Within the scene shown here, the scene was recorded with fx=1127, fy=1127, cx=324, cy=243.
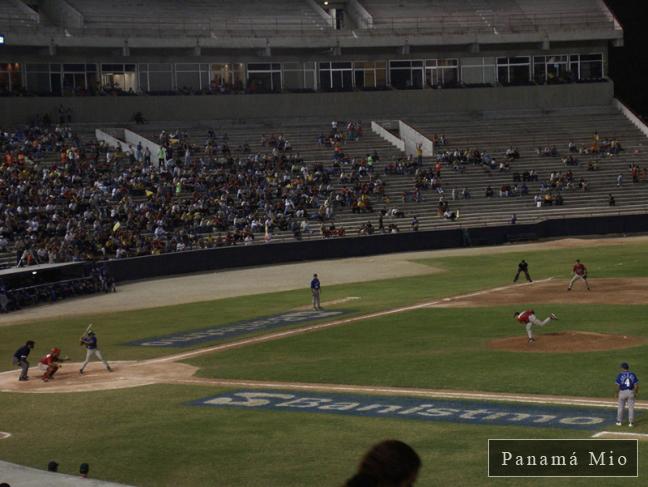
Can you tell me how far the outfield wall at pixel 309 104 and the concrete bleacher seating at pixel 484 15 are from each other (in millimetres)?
5268

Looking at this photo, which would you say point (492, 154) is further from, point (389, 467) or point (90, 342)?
point (389, 467)

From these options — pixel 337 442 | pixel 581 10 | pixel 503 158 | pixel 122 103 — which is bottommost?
pixel 337 442

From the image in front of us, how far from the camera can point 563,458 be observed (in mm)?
21578

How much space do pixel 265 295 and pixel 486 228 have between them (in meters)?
24.3

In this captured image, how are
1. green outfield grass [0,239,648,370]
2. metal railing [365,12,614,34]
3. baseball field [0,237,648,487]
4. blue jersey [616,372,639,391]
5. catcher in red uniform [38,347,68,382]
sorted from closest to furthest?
baseball field [0,237,648,487]
blue jersey [616,372,639,391]
catcher in red uniform [38,347,68,382]
green outfield grass [0,239,648,370]
metal railing [365,12,614,34]

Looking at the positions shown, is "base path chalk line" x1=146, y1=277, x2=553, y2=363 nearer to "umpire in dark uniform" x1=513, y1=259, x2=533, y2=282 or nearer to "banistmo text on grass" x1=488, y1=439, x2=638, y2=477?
"umpire in dark uniform" x1=513, y1=259, x2=533, y2=282

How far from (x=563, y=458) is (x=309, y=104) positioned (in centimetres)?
7402

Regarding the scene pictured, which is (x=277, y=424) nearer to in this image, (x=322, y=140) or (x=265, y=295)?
(x=265, y=295)

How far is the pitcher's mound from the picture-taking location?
34.4 meters

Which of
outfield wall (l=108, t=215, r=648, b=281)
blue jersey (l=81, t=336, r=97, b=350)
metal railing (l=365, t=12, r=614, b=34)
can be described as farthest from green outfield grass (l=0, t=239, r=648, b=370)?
metal railing (l=365, t=12, r=614, b=34)

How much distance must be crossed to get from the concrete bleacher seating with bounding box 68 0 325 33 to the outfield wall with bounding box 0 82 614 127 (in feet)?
18.9

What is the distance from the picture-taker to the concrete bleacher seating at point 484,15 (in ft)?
316

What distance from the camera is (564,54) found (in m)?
100

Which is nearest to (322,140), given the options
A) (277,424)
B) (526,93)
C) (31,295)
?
(526,93)
